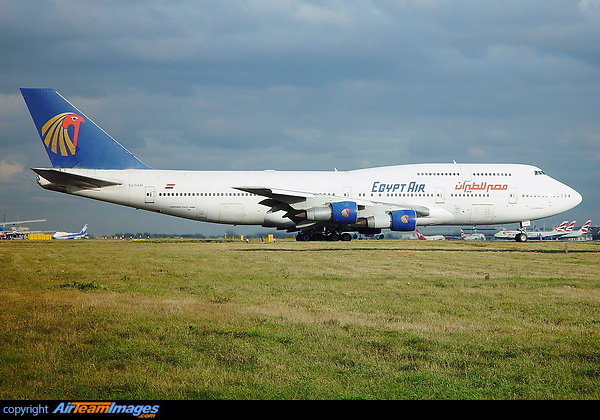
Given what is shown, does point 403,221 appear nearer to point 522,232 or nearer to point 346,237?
point 346,237

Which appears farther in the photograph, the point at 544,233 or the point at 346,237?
the point at 544,233

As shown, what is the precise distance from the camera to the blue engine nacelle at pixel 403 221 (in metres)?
28.5

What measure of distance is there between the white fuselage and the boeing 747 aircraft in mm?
62

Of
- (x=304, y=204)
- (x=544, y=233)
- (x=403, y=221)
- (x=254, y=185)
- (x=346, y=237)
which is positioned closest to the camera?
(x=403, y=221)

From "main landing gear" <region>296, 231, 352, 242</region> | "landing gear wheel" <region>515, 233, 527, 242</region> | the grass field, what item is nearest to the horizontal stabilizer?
"main landing gear" <region>296, 231, 352, 242</region>

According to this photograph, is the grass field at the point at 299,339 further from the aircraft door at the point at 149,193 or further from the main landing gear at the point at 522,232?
the main landing gear at the point at 522,232

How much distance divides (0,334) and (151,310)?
237 centimetres

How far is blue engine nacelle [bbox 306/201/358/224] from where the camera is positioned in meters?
28.4

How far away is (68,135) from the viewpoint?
33.3m

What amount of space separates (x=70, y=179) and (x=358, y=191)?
56.7 feet
